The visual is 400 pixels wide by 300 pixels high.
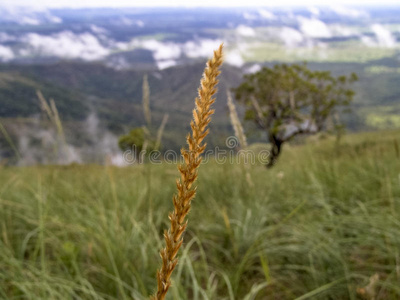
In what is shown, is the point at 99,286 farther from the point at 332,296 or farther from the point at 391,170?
the point at 391,170

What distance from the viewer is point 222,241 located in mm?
4516

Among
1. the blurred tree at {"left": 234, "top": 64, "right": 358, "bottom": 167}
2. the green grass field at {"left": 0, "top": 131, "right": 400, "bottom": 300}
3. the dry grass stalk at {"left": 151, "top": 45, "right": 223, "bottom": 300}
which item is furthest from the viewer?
the blurred tree at {"left": 234, "top": 64, "right": 358, "bottom": 167}

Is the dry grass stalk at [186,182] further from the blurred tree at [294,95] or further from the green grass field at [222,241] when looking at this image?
the blurred tree at [294,95]

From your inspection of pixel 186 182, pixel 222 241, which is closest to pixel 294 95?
pixel 222 241

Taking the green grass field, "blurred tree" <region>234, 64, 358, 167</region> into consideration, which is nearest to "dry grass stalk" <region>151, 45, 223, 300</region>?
the green grass field

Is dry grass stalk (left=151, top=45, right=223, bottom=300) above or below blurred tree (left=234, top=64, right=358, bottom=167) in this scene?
above

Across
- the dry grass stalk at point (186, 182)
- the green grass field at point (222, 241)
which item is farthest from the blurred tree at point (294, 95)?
the dry grass stalk at point (186, 182)

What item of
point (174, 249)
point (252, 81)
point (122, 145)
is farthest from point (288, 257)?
point (122, 145)

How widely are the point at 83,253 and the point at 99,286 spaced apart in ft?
1.84

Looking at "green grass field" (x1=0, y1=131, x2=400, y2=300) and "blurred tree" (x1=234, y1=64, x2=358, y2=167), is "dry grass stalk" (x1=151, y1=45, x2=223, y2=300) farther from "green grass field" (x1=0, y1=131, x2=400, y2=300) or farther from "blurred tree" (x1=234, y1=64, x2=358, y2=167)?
"blurred tree" (x1=234, y1=64, x2=358, y2=167)

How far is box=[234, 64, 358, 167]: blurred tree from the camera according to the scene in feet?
85.8

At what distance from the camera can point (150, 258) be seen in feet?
12.1

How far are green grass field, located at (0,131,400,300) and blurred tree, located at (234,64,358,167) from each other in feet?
66.3

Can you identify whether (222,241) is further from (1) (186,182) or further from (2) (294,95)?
(2) (294,95)
